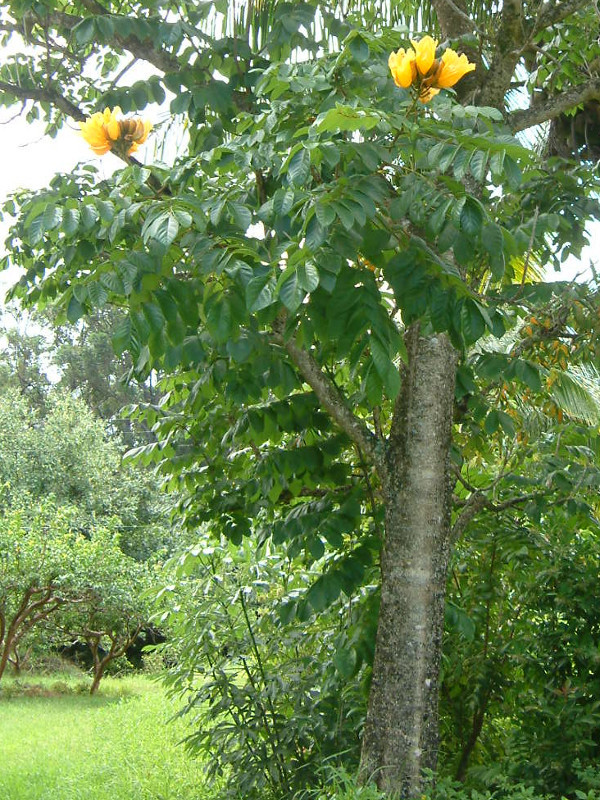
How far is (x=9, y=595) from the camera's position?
1111 cm

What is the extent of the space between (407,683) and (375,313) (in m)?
1.41

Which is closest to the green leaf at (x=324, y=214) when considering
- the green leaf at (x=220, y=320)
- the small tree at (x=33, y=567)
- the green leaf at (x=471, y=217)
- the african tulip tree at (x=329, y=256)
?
the african tulip tree at (x=329, y=256)

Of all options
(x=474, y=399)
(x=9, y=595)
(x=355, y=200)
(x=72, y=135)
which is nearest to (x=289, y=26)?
(x=72, y=135)

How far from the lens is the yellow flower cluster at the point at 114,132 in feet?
8.01

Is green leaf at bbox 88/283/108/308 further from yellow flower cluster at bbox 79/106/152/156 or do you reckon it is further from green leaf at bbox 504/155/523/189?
green leaf at bbox 504/155/523/189

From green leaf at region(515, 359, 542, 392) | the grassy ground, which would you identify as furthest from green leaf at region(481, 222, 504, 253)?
the grassy ground

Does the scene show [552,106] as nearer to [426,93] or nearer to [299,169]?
[426,93]

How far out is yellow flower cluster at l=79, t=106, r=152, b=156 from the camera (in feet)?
8.01

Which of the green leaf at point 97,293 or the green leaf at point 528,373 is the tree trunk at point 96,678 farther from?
the green leaf at point 97,293

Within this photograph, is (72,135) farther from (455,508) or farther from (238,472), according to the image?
(455,508)

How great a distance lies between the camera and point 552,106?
3.81m

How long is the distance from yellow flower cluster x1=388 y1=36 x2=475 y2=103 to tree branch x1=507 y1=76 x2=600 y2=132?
1604 mm

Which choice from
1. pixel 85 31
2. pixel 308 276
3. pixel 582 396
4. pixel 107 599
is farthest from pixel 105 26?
pixel 107 599

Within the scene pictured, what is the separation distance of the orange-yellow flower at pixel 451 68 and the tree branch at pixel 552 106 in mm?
1605
